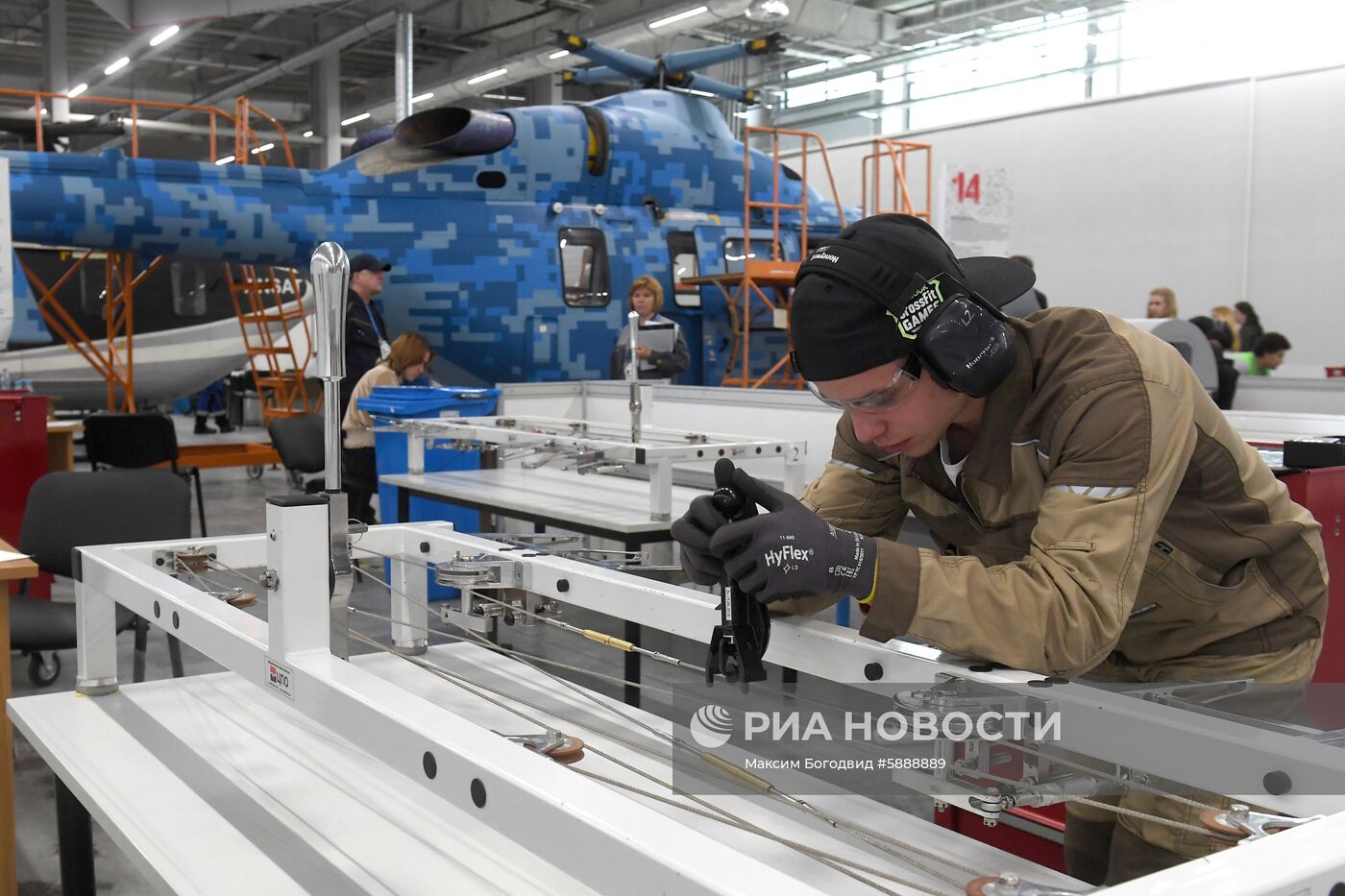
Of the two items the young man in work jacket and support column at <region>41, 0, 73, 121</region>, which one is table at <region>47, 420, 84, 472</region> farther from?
support column at <region>41, 0, 73, 121</region>

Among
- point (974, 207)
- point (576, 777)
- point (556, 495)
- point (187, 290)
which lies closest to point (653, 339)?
point (974, 207)

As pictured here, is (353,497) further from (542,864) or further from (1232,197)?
(1232,197)

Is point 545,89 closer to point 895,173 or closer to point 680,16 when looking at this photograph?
point 680,16

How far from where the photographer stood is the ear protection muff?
1.24m

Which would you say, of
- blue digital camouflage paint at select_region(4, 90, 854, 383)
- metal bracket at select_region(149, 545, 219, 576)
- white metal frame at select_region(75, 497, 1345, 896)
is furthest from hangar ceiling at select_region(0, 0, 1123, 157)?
white metal frame at select_region(75, 497, 1345, 896)

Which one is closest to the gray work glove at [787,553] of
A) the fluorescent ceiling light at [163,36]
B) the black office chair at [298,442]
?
the black office chair at [298,442]

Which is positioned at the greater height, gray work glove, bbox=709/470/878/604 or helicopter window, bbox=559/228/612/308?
helicopter window, bbox=559/228/612/308

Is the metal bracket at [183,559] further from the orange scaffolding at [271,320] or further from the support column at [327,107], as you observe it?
the support column at [327,107]

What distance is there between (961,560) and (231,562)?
Result: 1.48 m

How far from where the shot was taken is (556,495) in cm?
449

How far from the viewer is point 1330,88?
10.7 metres

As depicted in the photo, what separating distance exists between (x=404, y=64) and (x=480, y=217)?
22.5 feet

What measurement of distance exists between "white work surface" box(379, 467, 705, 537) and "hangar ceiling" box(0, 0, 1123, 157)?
771 cm

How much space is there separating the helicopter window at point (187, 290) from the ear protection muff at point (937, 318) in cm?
1088
